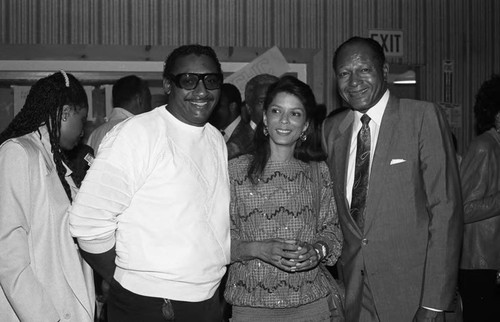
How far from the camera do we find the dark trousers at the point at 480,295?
380 cm

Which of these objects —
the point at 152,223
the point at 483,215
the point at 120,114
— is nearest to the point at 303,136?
the point at 152,223

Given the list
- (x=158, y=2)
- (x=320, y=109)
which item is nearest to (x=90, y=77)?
(x=158, y=2)

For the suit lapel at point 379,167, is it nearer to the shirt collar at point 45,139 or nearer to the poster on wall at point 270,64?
the shirt collar at point 45,139

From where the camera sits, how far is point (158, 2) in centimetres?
607

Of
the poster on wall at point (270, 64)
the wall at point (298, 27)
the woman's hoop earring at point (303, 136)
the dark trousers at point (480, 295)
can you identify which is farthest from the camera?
the wall at point (298, 27)

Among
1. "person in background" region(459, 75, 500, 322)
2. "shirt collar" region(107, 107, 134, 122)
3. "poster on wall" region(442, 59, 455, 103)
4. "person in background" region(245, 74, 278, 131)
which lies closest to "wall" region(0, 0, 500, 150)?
"poster on wall" region(442, 59, 455, 103)

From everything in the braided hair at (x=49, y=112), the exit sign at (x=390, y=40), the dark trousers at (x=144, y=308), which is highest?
the exit sign at (x=390, y=40)

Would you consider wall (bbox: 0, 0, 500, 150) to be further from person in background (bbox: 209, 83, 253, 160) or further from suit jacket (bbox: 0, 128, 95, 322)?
suit jacket (bbox: 0, 128, 95, 322)

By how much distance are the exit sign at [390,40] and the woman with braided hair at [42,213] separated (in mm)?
4738

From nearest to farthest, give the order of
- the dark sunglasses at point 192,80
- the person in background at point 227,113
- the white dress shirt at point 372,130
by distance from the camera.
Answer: the dark sunglasses at point 192,80 < the white dress shirt at point 372,130 < the person in background at point 227,113

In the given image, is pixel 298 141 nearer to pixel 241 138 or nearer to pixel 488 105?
pixel 241 138

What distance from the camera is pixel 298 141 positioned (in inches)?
110

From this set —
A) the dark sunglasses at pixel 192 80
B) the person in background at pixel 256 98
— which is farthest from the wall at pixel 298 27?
the dark sunglasses at pixel 192 80

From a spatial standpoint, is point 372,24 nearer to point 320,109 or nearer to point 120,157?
point 320,109
